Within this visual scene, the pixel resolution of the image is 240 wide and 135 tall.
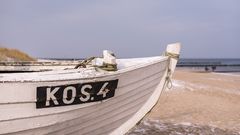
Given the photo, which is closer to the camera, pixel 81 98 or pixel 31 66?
pixel 81 98

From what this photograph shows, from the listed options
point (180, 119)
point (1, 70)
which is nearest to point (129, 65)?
point (1, 70)

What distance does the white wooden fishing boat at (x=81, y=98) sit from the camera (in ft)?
18.8

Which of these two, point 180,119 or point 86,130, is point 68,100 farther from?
point 180,119

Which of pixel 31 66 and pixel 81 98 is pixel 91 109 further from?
pixel 31 66

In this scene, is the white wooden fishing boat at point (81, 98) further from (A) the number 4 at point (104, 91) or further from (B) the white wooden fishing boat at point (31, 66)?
(B) the white wooden fishing boat at point (31, 66)

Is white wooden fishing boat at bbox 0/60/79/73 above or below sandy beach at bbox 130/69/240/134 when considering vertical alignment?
A: above

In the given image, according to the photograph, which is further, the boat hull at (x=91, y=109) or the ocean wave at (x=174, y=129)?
the ocean wave at (x=174, y=129)

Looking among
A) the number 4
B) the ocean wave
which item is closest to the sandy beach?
the ocean wave

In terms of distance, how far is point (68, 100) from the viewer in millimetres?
6125

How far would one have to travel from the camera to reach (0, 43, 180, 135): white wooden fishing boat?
5.73 m

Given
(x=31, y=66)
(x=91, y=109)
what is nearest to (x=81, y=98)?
(x=91, y=109)

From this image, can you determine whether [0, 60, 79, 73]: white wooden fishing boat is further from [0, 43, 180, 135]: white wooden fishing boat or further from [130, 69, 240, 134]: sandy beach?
[130, 69, 240, 134]: sandy beach

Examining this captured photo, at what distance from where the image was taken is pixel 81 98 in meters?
6.25

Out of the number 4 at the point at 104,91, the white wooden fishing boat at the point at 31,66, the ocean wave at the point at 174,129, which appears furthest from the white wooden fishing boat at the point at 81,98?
the ocean wave at the point at 174,129
